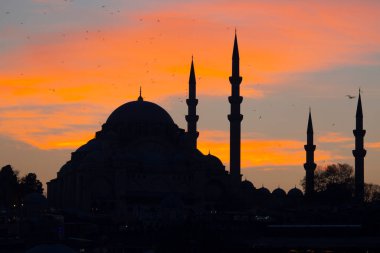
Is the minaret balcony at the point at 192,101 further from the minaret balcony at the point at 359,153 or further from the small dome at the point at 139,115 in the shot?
the minaret balcony at the point at 359,153

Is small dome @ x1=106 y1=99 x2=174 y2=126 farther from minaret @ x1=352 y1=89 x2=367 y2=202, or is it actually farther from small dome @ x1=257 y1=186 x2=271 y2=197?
small dome @ x1=257 y1=186 x2=271 y2=197

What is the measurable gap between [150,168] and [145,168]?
415 mm

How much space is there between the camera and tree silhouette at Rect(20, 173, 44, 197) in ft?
441

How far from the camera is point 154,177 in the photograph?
110438 millimetres

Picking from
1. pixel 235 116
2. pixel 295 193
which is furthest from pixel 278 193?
pixel 235 116

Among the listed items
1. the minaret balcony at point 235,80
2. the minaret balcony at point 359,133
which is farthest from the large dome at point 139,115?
the minaret balcony at point 359,133

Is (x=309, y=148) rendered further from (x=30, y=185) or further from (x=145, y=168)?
(x=30, y=185)

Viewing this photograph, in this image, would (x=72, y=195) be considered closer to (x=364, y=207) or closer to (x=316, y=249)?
(x=364, y=207)

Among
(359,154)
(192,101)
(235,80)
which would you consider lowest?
(359,154)

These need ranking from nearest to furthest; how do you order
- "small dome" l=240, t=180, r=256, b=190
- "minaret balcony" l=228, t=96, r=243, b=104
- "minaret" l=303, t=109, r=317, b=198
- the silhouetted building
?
"minaret balcony" l=228, t=96, r=243, b=104 < the silhouetted building < "minaret" l=303, t=109, r=317, b=198 < "small dome" l=240, t=180, r=256, b=190

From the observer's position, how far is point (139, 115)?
116 meters

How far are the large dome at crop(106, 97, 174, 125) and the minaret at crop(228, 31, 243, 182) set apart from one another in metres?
13.4

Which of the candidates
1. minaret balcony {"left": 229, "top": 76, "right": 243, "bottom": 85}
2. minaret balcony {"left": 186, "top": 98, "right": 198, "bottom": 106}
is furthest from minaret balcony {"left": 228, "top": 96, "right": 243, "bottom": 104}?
minaret balcony {"left": 186, "top": 98, "right": 198, "bottom": 106}

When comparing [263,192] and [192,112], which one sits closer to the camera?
[192,112]
